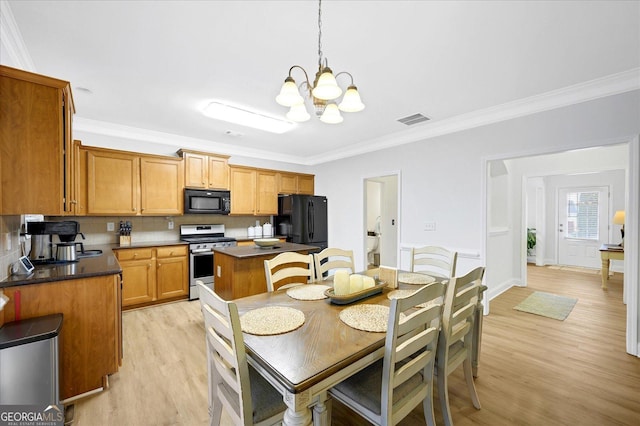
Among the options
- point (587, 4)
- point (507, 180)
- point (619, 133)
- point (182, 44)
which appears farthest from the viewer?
point (507, 180)

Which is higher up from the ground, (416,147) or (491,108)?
(491,108)

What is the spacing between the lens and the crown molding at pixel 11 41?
1.70m

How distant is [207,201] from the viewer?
14.7ft

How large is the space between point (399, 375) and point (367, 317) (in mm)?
307

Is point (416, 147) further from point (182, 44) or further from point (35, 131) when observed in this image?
point (35, 131)

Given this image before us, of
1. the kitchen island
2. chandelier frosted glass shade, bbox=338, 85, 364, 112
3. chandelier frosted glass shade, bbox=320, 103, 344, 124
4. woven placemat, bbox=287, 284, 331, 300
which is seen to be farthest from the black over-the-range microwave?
chandelier frosted glass shade, bbox=338, 85, 364, 112

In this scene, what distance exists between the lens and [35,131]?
5.58 ft

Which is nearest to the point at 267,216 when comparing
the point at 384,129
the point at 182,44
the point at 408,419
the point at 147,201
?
the point at 147,201

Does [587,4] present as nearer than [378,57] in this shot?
Yes

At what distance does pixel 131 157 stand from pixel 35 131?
233 cm

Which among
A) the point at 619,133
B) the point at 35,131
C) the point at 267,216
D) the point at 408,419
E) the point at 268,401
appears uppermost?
the point at 619,133

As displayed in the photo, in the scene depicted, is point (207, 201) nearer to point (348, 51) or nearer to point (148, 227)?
point (148, 227)

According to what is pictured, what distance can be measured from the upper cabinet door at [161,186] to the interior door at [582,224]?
8.37 meters

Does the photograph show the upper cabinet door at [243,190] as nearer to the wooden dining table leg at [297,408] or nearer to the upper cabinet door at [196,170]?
the upper cabinet door at [196,170]
